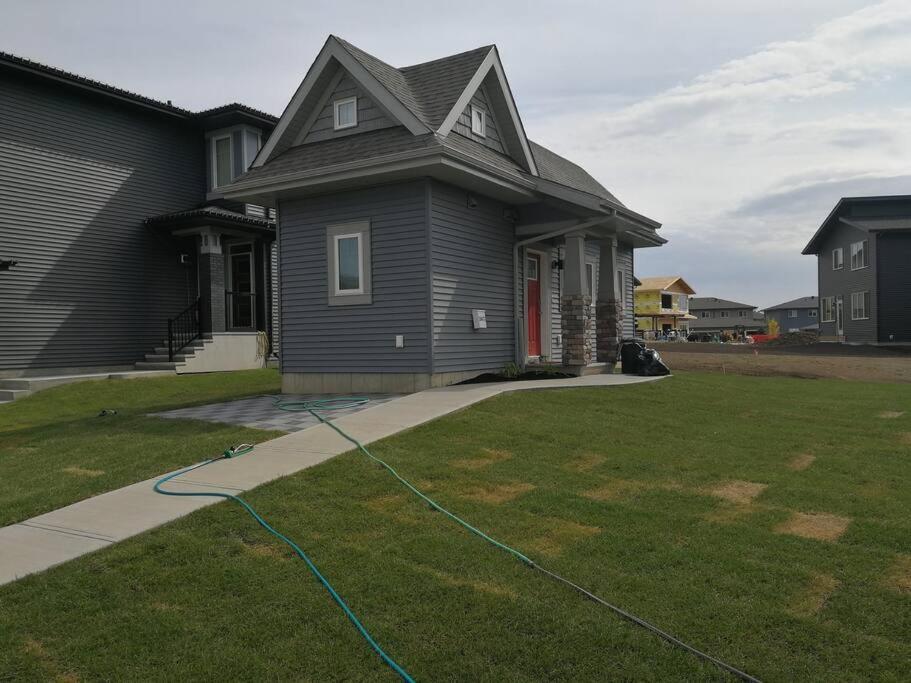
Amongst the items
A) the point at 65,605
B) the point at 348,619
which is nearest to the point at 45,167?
the point at 65,605

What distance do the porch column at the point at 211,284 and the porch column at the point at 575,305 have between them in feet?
31.4

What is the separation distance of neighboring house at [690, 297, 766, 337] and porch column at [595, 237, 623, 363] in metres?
86.3

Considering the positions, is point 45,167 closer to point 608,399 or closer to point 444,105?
point 444,105

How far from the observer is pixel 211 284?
18250 millimetres

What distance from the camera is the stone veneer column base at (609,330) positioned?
15547 millimetres

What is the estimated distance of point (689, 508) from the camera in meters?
5.58

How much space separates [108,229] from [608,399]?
13899 mm

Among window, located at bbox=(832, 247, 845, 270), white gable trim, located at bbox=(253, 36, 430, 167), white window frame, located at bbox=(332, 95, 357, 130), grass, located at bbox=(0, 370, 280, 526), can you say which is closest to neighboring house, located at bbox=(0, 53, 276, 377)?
grass, located at bbox=(0, 370, 280, 526)

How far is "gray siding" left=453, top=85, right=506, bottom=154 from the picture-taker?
13.0 meters

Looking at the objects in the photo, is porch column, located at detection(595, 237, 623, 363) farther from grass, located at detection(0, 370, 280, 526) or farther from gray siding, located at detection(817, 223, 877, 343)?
gray siding, located at detection(817, 223, 877, 343)

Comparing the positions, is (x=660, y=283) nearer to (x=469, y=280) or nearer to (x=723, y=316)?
(x=723, y=316)

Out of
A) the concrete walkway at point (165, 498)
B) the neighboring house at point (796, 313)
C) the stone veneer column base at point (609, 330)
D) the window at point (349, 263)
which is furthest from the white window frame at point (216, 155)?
the neighboring house at point (796, 313)

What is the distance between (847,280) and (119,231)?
3519cm

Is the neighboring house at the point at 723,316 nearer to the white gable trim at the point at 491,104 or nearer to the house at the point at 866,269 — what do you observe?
the house at the point at 866,269
